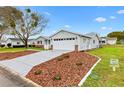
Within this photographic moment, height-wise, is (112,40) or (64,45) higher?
(112,40)

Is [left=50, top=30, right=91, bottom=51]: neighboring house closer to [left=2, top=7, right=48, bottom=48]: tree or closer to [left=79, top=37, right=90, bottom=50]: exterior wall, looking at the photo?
[left=79, top=37, right=90, bottom=50]: exterior wall

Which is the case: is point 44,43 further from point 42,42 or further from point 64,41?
point 64,41

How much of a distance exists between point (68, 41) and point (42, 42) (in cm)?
576

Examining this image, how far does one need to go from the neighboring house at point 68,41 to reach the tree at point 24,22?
8.01 feet

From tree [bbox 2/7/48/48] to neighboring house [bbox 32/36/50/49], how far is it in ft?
4.48

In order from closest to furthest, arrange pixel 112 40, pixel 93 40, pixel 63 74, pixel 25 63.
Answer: pixel 63 74
pixel 25 63
pixel 93 40
pixel 112 40

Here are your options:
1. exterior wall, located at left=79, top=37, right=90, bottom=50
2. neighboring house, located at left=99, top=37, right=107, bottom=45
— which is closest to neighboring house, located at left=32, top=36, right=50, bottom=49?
exterior wall, located at left=79, top=37, right=90, bottom=50

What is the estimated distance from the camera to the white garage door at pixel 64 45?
73.2ft

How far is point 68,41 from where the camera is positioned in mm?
22656

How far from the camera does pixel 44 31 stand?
21.9 metres

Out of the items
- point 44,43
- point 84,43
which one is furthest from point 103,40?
point 44,43

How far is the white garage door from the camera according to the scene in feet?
73.2
